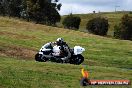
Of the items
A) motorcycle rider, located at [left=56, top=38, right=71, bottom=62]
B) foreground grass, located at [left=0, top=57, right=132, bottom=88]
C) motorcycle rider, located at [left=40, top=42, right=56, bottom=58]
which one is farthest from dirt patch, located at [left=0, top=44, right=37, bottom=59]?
foreground grass, located at [left=0, top=57, right=132, bottom=88]

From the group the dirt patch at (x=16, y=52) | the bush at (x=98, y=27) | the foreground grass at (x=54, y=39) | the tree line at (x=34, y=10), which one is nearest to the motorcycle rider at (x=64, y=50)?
the dirt patch at (x=16, y=52)

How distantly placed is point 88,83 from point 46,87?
174 cm

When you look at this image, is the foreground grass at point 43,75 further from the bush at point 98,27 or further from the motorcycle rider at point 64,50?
the bush at point 98,27

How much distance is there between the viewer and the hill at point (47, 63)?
1903cm

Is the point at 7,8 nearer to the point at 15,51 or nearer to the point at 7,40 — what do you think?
the point at 7,40

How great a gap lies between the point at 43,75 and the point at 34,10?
62698 mm

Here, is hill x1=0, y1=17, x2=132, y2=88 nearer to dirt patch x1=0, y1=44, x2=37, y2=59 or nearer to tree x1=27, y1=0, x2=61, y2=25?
dirt patch x1=0, y1=44, x2=37, y2=59

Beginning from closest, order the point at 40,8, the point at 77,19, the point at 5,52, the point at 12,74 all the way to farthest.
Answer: the point at 12,74, the point at 5,52, the point at 40,8, the point at 77,19

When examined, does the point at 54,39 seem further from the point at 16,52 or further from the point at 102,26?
the point at 102,26

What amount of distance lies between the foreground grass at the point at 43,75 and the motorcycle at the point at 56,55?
6.39 m

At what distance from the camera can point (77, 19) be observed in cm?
10212

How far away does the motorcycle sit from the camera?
30234mm

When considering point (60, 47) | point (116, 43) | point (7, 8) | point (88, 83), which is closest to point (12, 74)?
point (88, 83)

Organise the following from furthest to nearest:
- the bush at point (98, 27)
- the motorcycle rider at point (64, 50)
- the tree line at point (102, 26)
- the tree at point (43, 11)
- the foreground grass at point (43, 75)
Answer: the bush at point (98, 27) → the tree line at point (102, 26) → the tree at point (43, 11) → the motorcycle rider at point (64, 50) → the foreground grass at point (43, 75)
